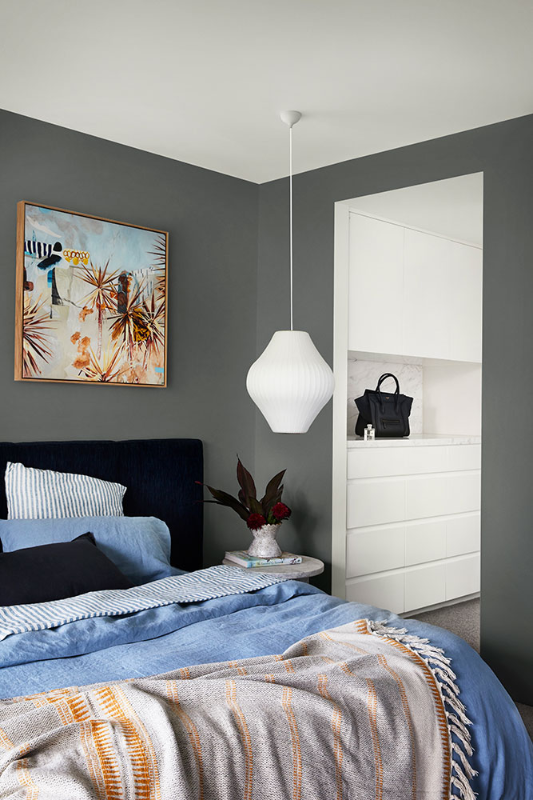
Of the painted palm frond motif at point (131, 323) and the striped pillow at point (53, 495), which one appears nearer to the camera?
the striped pillow at point (53, 495)

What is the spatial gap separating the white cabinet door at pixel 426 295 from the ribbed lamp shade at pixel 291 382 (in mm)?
1648

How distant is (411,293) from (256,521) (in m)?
1.90

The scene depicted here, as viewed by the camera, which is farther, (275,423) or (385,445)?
(385,445)

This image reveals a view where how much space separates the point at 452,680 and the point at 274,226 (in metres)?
2.93

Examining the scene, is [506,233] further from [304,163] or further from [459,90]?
[304,163]

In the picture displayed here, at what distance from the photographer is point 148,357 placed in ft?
12.3

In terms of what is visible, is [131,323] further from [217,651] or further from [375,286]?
[217,651]

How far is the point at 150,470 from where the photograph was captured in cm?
368

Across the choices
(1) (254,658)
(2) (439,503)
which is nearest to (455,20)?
(1) (254,658)

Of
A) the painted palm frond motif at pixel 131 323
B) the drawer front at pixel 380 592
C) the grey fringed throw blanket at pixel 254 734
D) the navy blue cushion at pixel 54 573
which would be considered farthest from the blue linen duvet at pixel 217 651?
the drawer front at pixel 380 592

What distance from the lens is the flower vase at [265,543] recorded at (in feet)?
12.1

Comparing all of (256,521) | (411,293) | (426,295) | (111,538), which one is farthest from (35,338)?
(426,295)

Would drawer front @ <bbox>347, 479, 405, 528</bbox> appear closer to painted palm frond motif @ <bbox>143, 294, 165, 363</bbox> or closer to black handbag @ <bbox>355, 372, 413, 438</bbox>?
black handbag @ <bbox>355, 372, 413, 438</bbox>

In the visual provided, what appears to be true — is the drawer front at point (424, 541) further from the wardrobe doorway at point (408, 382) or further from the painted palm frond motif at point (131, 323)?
the painted palm frond motif at point (131, 323)
